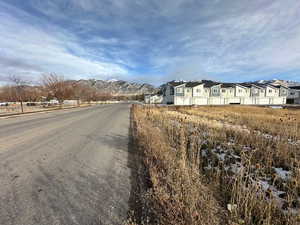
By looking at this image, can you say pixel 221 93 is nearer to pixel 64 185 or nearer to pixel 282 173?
pixel 282 173

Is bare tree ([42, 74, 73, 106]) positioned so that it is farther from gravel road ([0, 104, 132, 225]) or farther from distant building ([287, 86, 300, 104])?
distant building ([287, 86, 300, 104])

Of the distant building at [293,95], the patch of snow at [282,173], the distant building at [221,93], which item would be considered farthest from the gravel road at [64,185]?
the distant building at [293,95]

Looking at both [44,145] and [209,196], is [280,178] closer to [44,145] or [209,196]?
[209,196]

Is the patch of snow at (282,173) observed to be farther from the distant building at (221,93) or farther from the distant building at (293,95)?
the distant building at (293,95)

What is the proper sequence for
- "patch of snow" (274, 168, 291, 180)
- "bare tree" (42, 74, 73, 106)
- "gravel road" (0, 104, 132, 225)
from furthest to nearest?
"bare tree" (42, 74, 73, 106)
"patch of snow" (274, 168, 291, 180)
"gravel road" (0, 104, 132, 225)

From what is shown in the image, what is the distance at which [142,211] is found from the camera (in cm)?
242

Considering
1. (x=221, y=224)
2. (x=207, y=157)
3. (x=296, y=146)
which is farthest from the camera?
(x=296, y=146)

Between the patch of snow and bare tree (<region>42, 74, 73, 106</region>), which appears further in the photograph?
bare tree (<region>42, 74, 73, 106</region>)

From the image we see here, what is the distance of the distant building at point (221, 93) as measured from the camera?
45312 mm

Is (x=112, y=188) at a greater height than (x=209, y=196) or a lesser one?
lesser

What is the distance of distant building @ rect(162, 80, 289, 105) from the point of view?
45312 millimetres

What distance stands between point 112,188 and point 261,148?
502cm

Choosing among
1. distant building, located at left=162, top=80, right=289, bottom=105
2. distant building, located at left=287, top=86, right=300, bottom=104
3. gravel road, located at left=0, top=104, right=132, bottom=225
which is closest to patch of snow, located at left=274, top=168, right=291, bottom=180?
gravel road, located at left=0, top=104, right=132, bottom=225

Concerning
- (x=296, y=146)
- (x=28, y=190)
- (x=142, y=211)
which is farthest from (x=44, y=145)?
(x=296, y=146)
